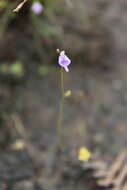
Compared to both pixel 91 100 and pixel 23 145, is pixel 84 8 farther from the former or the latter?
pixel 23 145

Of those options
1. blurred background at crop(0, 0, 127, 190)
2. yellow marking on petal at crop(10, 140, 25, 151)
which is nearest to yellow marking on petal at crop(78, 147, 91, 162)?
blurred background at crop(0, 0, 127, 190)

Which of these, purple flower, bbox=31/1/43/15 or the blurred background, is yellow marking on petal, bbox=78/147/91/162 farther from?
purple flower, bbox=31/1/43/15

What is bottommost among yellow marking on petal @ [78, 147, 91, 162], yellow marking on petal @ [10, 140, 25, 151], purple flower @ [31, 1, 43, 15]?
yellow marking on petal @ [78, 147, 91, 162]

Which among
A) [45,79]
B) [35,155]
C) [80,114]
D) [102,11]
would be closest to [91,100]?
[80,114]

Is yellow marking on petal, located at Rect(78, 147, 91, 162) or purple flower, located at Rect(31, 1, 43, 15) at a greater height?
purple flower, located at Rect(31, 1, 43, 15)

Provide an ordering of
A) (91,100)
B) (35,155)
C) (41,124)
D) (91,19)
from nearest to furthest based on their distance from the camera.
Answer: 1. (35,155)
2. (41,124)
3. (91,100)
4. (91,19)

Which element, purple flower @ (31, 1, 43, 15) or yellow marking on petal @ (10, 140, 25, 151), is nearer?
yellow marking on petal @ (10, 140, 25, 151)

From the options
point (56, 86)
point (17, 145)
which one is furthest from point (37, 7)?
point (17, 145)
